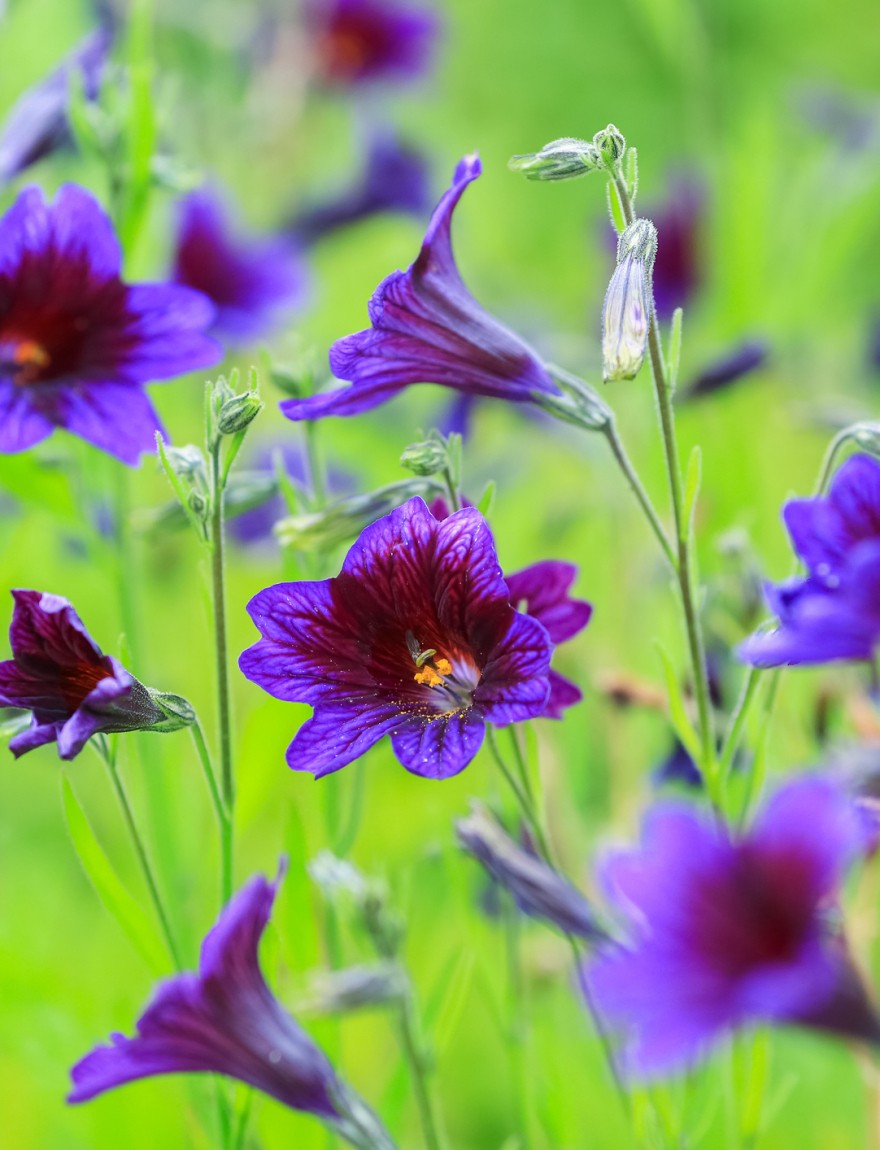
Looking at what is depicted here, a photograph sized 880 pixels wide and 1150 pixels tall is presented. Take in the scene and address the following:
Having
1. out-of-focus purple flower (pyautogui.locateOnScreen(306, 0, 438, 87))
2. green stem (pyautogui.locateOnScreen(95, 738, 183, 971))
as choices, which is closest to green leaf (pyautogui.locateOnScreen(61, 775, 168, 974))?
green stem (pyautogui.locateOnScreen(95, 738, 183, 971))

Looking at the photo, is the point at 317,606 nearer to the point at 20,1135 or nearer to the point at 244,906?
the point at 244,906

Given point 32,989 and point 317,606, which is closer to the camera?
point 317,606

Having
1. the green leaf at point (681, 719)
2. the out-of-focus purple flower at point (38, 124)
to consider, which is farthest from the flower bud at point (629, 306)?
the out-of-focus purple flower at point (38, 124)

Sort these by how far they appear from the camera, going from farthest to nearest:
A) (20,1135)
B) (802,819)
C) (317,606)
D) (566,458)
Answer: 1. (566,458)
2. (20,1135)
3. (317,606)
4. (802,819)

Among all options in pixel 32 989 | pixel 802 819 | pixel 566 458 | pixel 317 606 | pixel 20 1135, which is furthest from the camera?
pixel 566 458

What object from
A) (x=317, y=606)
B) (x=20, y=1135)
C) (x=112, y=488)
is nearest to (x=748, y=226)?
(x=112, y=488)
